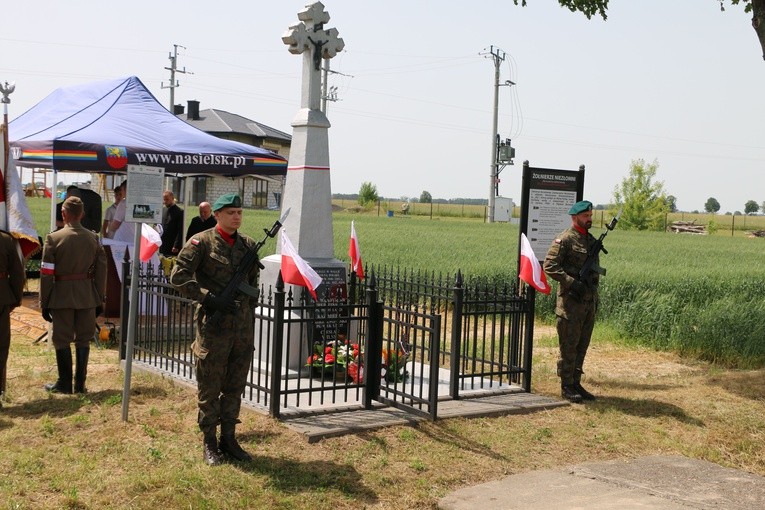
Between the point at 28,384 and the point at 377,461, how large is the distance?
418 centimetres

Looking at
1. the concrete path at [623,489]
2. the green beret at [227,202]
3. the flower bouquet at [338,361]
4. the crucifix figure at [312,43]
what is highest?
the crucifix figure at [312,43]

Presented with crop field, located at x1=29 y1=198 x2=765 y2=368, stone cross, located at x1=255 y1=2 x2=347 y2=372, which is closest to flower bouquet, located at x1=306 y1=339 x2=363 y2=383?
stone cross, located at x1=255 y1=2 x2=347 y2=372

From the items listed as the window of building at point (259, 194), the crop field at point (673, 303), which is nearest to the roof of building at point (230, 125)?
the window of building at point (259, 194)

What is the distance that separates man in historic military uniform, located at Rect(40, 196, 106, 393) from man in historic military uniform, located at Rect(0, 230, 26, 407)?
1.26ft

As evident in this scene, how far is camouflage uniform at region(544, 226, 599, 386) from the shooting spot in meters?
8.99

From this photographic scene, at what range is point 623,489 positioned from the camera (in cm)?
628

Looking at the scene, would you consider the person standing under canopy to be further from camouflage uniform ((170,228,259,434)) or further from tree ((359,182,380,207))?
tree ((359,182,380,207))

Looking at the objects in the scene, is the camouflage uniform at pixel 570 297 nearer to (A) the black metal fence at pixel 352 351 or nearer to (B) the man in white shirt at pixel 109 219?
(A) the black metal fence at pixel 352 351

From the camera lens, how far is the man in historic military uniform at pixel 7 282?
8.09 meters

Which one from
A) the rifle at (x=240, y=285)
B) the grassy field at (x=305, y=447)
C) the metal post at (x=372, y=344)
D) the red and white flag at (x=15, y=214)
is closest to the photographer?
the grassy field at (x=305, y=447)

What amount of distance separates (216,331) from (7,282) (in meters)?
2.88

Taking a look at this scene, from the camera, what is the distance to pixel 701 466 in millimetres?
7059

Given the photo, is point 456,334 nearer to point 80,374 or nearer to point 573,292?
point 573,292

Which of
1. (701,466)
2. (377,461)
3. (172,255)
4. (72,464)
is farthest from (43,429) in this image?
(172,255)
